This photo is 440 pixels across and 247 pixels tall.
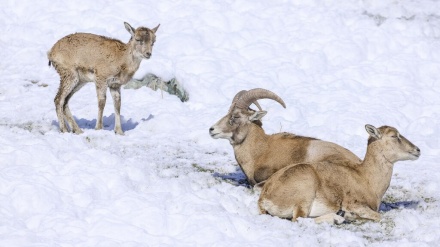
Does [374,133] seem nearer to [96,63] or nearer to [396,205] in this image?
[396,205]

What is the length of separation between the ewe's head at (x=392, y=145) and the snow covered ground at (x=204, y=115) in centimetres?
91

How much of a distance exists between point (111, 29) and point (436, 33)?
9555 mm

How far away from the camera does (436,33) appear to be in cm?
2222

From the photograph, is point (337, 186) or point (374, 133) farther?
point (374, 133)

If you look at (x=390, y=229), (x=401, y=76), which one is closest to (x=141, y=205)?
(x=390, y=229)

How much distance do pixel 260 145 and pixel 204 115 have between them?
4.57 m

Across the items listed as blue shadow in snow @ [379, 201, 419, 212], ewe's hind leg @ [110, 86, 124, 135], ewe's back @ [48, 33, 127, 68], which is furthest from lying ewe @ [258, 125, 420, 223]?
ewe's back @ [48, 33, 127, 68]

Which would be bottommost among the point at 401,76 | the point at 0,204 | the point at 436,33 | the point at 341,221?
the point at 0,204

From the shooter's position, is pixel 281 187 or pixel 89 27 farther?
pixel 89 27

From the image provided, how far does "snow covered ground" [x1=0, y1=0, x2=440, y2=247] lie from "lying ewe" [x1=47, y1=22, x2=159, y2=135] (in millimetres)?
604

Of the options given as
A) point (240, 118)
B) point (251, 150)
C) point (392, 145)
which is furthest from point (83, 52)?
point (392, 145)

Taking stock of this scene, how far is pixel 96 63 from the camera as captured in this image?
16.6 metres

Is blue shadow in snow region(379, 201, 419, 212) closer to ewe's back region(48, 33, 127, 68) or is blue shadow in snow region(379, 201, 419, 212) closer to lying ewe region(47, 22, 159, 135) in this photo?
lying ewe region(47, 22, 159, 135)

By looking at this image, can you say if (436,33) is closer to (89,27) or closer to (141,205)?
(89,27)
